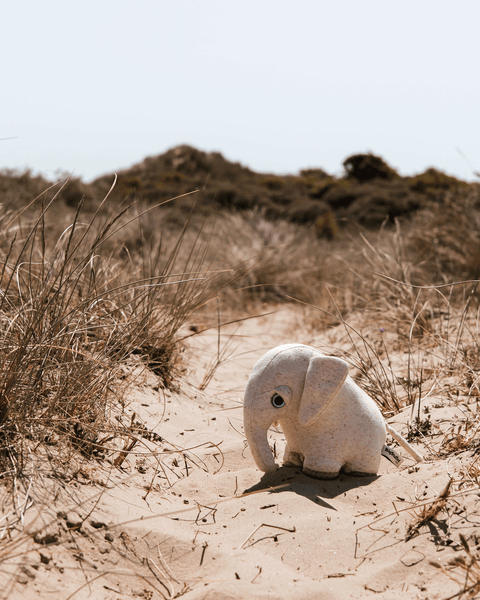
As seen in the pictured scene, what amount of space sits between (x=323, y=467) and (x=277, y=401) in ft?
1.12

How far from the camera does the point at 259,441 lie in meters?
2.32

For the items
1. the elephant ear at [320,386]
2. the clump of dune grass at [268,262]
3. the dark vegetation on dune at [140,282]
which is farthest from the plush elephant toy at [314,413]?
the clump of dune grass at [268,262]

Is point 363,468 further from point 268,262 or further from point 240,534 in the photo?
point 268,262

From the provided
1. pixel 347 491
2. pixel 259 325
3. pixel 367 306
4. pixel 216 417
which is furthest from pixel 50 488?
pixel 259 325

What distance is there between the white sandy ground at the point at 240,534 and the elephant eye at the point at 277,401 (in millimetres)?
332

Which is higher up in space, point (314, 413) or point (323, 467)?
point (314, 413)

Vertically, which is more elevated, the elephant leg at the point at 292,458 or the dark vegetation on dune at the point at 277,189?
the dark vegetation on dune at the point at 277,189

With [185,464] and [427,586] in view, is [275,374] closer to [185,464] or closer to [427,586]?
[185,464]

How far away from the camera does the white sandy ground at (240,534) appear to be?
1695 mm

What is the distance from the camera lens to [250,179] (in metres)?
23.7

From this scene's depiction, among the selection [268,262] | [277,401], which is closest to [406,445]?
[277,401]

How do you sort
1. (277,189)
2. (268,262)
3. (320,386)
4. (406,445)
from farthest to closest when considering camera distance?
(277,189), (268,262), (406,445), (320,386)

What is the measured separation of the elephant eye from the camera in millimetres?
2295

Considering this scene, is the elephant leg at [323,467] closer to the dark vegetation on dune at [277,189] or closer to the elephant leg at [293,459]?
the elephant leg at [293,459]
